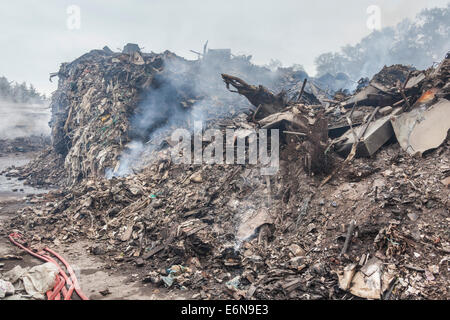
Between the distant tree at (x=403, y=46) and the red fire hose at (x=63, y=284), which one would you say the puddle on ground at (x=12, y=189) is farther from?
the distant tree at (x=403, y=46)

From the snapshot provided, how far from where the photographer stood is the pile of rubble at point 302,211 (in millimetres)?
4121

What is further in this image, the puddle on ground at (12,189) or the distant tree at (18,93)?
the distant tree at (18,93)

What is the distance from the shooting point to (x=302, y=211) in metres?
5.61

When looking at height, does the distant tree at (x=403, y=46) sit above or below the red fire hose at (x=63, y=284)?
above

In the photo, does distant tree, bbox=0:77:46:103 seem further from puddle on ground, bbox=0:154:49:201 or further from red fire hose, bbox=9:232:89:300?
red fire hose, bbox=9:232:89:300

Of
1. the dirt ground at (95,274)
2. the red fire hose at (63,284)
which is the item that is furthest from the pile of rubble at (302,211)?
the red fire hose at (63,284)

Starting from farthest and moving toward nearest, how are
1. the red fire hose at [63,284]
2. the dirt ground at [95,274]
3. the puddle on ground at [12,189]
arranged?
1. the puddle on ground at [12,189]
2. the dirt ground at [95,274]
3. the red fire hose at [63,284]

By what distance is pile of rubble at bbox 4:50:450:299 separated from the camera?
4121 millimetres

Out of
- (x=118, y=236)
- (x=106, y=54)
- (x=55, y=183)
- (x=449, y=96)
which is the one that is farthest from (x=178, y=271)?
(x=106, y=54)

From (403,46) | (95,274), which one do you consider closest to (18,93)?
(95,274)

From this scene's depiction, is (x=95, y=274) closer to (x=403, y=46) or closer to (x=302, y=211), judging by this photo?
(x=302, y=211)
